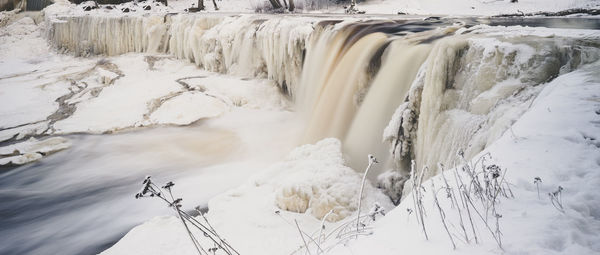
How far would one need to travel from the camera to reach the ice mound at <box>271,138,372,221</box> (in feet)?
12.4

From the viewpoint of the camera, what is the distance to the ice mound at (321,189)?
3.77 metres

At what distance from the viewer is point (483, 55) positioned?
3211mm

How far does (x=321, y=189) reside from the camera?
396cm

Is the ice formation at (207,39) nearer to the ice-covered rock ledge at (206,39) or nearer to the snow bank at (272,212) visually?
the ice-covered rock ledge at (206,39)

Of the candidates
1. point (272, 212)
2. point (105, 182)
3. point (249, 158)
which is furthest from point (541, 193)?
point (105, 182)

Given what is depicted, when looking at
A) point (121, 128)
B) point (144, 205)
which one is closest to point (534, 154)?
point (144, 205)

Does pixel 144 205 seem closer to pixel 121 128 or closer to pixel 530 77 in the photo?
pixel 121 128

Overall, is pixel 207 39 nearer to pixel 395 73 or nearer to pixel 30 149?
pixel 30 149

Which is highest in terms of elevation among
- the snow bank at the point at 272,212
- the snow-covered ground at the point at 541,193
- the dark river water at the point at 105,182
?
the snow-covered ground at the point at 541,193

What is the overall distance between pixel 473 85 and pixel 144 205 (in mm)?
4428

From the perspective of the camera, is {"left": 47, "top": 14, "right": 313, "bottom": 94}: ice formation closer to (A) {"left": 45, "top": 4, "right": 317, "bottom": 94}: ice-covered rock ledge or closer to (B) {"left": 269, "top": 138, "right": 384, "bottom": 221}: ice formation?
(A) {"left": 45, "top": 4, "right": 317, "bottom": 94}: ice-covered rock ledge

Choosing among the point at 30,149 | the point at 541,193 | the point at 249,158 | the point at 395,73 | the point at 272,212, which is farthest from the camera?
the point at 30,149

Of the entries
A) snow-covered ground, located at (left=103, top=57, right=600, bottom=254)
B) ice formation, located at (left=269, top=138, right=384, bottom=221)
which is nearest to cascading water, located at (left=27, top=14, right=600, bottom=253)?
snow-covered ground, located at (left=103, top=57, right=600, bottom=254)

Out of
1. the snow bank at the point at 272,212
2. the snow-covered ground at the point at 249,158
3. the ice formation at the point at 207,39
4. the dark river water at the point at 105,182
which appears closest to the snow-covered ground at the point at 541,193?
the snow-covered ground at the point at 249,158
